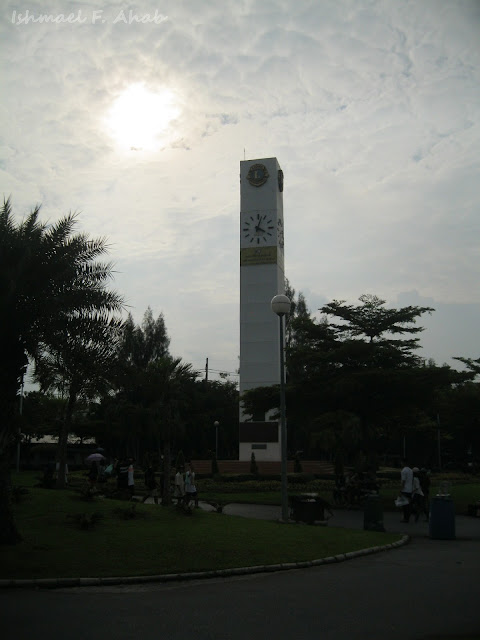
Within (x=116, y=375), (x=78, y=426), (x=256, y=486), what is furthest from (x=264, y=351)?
(x=116, y=375)

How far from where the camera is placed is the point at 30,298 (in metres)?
12.7

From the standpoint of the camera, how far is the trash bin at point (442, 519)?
14.9 m

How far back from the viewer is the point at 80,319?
1360cm

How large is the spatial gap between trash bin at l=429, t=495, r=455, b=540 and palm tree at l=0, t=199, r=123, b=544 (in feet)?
28.5

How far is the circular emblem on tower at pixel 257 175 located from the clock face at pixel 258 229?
2885 millimetres

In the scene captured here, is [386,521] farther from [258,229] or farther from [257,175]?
[257,175]

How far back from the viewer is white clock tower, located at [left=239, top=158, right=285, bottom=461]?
52.0m

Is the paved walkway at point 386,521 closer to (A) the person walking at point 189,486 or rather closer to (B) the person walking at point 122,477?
(A) the person walking at point 189,486

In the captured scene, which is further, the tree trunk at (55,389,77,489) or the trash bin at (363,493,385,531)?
the tree trunk at (55,389,77,489)

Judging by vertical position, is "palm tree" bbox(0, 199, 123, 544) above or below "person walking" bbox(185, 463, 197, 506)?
above

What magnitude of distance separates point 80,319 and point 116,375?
169 cm

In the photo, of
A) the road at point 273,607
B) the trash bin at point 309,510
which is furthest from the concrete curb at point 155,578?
the trash bin at point 309,510

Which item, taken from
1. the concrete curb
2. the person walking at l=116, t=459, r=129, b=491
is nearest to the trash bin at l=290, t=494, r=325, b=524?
the concrete curb

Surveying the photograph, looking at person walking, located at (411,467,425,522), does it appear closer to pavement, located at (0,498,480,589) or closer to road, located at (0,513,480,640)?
pavement, located at (0,498,480,589)
